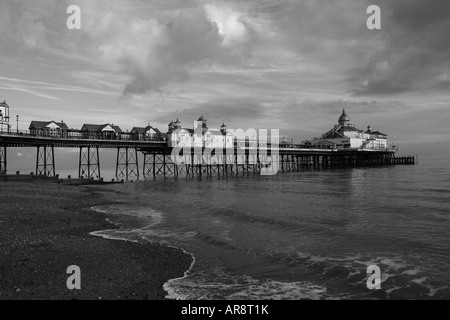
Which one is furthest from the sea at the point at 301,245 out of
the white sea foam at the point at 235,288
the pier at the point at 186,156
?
the pier at the point at 186,156

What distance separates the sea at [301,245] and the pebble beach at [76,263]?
34.2 inches

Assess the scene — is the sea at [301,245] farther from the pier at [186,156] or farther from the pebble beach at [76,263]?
the pier at [186,156]

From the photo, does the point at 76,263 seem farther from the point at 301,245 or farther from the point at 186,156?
the point at 186,156

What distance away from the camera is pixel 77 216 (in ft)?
63.2

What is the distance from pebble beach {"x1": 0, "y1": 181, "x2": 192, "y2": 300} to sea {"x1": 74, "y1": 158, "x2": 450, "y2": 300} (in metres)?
0.87

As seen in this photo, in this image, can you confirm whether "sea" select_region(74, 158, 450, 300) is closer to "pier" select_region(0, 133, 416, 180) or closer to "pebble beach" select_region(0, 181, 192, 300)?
"pebble beach" select_region(0, 181, 192, 300)

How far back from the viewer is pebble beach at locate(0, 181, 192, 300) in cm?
827

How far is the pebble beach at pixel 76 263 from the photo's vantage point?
8.27m

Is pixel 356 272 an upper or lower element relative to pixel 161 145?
lower

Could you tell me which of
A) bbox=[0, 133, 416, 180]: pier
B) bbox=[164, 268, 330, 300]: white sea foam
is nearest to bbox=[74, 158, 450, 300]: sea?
bbox=[164, 268, 330, 300]: white sea foam
